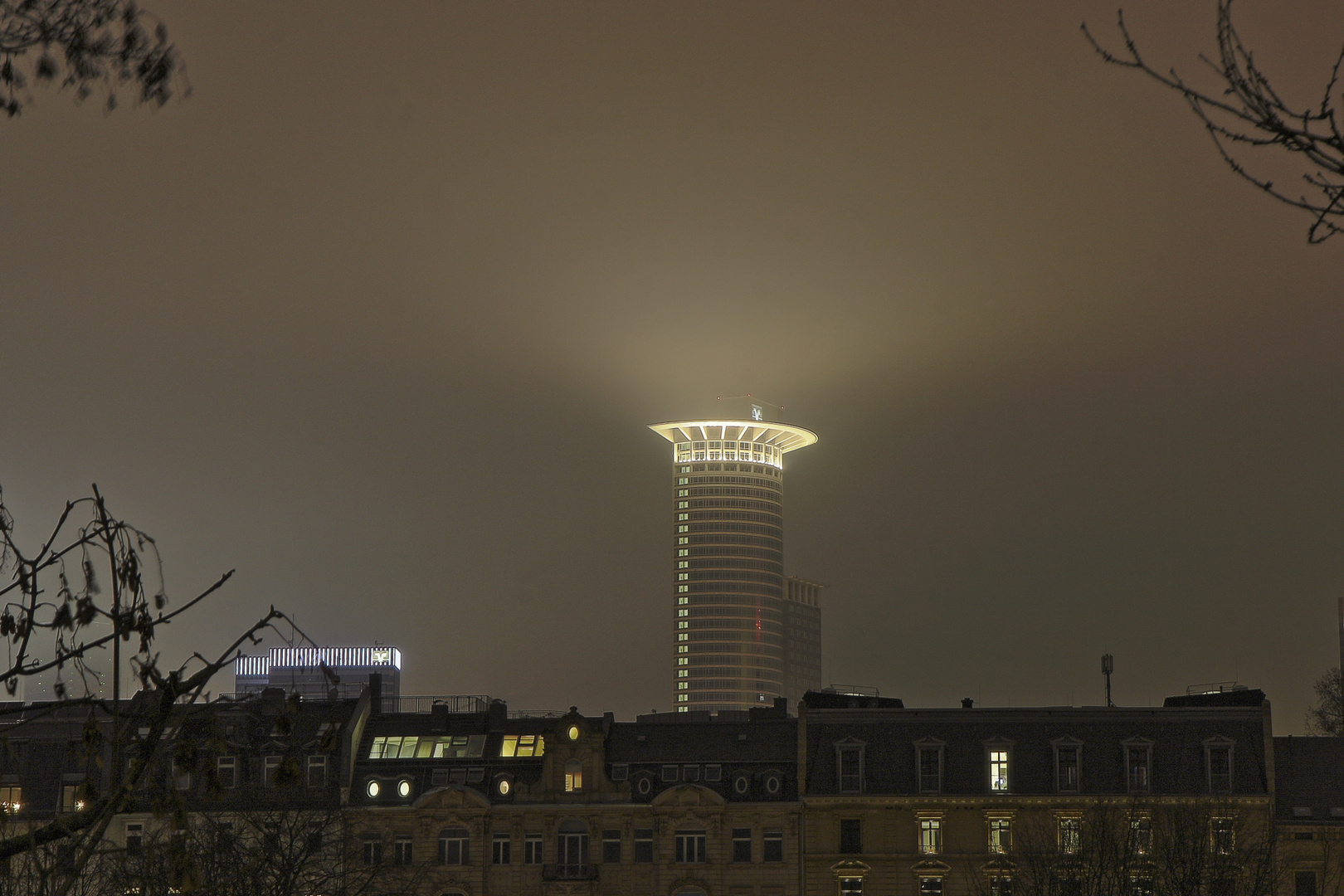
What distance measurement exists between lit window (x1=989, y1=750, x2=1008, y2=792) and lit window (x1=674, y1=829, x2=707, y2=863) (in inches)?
553

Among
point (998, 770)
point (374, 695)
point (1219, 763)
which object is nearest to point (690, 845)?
point (998, 770)

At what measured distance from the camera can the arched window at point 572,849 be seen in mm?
82312

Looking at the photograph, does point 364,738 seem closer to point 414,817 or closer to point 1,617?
point 414,817

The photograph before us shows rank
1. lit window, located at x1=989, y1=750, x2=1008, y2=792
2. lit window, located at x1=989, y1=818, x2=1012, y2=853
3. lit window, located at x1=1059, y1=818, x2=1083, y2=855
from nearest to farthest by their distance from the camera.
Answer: lit window, located at x1=1059, y1=818, x2=1083, y2=855, lit window, located at x1=989, y1=818, x2=1012, y2=853, lit window, located at x1=989, y1=750, x2=1008, y2=792

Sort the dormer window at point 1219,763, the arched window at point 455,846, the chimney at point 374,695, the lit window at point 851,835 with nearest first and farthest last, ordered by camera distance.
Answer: the dormer window at point 1219,763, the lit window at point 851,835, the arched window at point 455,846, the chimney at point 374,695

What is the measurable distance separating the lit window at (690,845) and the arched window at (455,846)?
32.8 feet

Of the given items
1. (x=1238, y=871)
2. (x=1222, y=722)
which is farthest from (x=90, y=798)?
(x=1222, y=722)

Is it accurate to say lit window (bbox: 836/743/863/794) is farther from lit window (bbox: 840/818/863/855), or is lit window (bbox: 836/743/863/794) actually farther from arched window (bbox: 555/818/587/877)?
arched window (bbox: 555/818/587/877)

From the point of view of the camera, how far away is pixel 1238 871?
A: 61000mm

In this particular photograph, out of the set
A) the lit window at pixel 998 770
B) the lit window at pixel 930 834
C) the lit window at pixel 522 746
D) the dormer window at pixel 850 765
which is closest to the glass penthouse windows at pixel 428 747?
the lit window at pixel 522 746

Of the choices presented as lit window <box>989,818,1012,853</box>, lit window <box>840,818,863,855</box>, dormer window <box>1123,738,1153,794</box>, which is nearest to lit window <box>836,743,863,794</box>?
lit window <box>840,818,863,855</box>

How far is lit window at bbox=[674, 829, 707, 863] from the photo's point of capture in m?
82.1

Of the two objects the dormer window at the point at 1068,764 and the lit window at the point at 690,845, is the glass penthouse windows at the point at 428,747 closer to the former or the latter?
the lit window at the point at 690,845

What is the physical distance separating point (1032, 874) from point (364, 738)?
122ft
